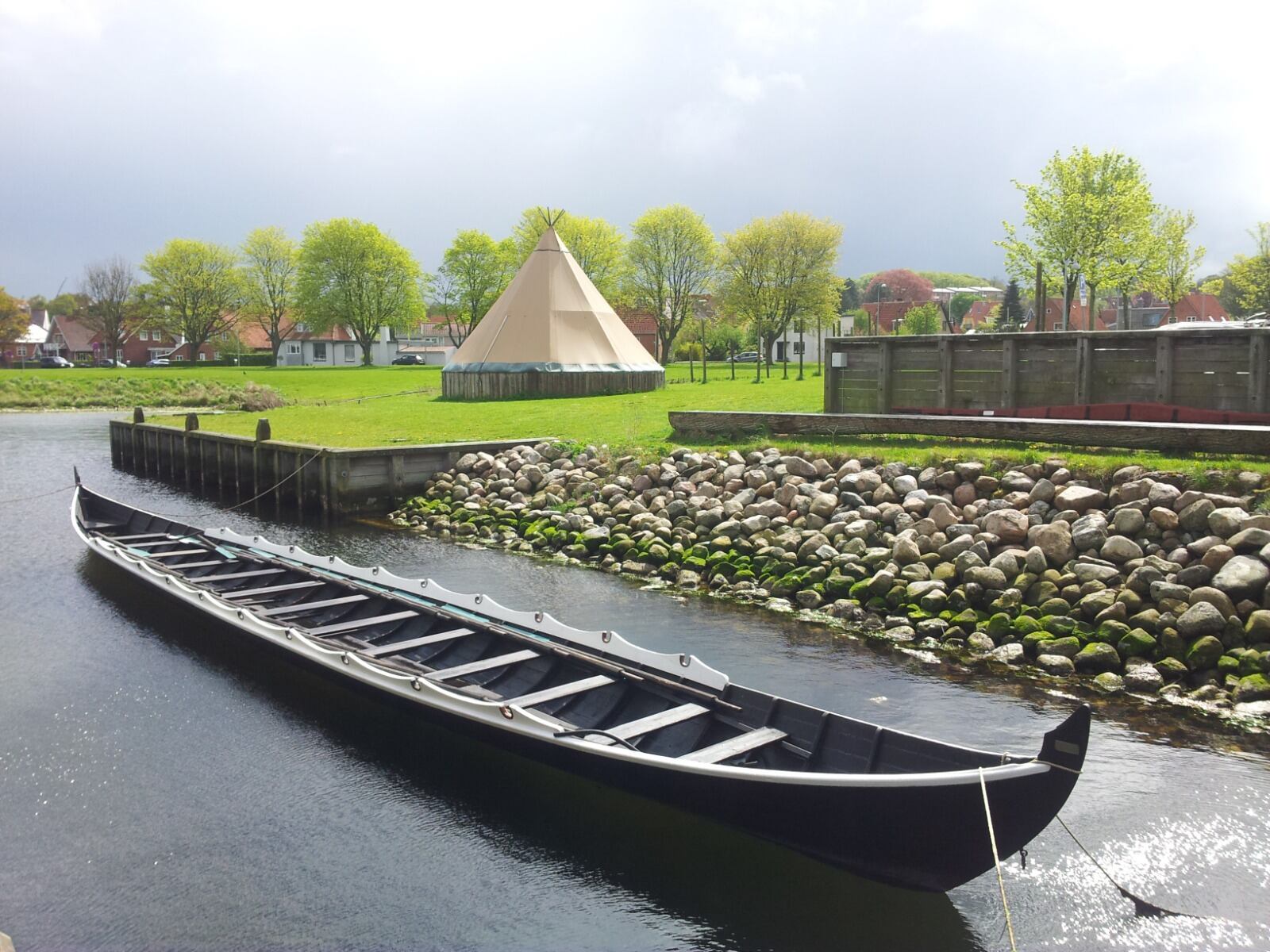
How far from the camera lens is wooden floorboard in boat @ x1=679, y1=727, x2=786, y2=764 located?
798 centimetres

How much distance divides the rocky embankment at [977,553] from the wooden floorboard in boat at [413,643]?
4987 mm

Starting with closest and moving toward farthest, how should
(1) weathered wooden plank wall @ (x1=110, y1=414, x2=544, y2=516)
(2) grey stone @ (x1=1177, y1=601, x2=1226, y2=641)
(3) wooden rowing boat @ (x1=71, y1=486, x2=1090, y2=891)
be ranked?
1. (3) wooden rowing boat @ (x1=71, y1=486, x2=1090, y2=891)
2. (2) grey stone @ (x1=1177, y1=601, x2=1226, y2=641)
3. (1) weathered wooden plank wall @ (x1=110, y1=414, x2=544, y2=516)

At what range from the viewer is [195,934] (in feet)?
24.5

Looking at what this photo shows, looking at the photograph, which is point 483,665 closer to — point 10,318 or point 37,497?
point 37,497

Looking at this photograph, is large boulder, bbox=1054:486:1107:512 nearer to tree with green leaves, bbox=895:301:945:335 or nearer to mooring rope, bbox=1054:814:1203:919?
mooring rope, bbox=1054:814:1203:919

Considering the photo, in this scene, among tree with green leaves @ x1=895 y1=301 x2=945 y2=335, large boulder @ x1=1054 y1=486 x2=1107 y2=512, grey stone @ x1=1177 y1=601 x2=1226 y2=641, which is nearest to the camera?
grey stone @ x1=1177 y1=601 x2=1226 y2=641

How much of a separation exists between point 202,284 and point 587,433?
80885 millimetres

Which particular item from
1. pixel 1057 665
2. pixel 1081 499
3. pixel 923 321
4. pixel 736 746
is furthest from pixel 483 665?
pixel 923 321

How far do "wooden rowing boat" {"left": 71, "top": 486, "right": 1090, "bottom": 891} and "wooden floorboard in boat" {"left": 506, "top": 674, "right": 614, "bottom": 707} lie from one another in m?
0.02

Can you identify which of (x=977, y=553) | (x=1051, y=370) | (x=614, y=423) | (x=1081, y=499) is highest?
(x=1051, y=370)

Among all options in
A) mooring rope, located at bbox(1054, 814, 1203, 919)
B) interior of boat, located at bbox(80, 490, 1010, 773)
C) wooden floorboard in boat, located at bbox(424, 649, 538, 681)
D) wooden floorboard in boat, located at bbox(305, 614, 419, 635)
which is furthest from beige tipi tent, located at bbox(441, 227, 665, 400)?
mooring rope, located at bbox(1054, 814, 1203, 919)

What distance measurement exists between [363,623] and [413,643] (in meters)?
1.20

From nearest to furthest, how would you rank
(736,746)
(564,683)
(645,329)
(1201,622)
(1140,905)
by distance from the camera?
(1140,905)
(736,746)
(564,683)
(1201,622)
(645,329)

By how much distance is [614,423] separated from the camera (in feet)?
94.4
